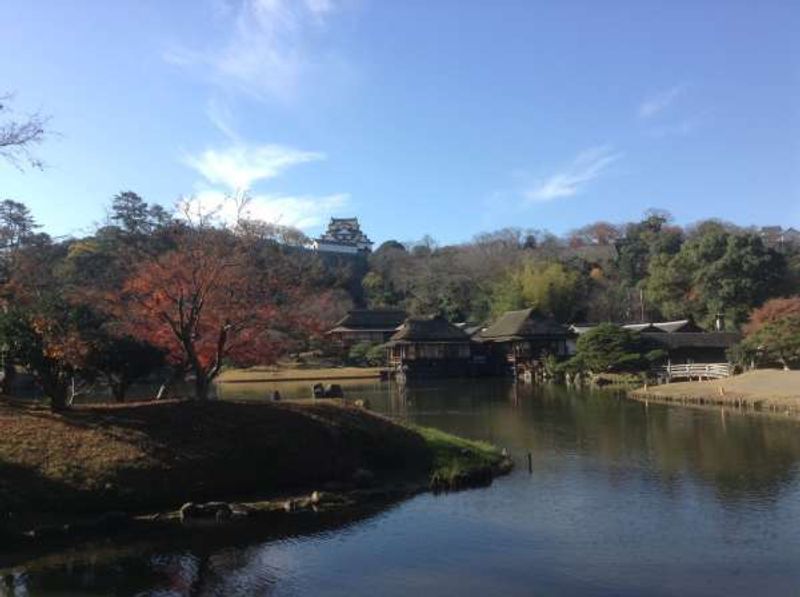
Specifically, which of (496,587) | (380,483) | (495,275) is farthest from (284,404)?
(495,275)

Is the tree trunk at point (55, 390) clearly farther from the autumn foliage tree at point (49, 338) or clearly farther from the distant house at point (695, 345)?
A: the distant house at point (695, 345)

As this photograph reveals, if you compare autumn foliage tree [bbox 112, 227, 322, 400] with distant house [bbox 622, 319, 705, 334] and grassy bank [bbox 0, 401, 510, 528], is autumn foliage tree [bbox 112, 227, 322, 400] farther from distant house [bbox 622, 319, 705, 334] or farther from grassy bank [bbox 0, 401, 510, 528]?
distant house [bbox 622, 319, 705, 334]

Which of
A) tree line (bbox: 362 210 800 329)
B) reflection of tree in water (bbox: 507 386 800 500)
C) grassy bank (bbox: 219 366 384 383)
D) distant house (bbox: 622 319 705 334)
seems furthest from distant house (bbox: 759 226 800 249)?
reflection of tree in water (bbox: 507 386 800 500)

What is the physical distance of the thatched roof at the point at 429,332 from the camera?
2207 inches

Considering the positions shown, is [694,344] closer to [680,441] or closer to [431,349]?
[431,349]

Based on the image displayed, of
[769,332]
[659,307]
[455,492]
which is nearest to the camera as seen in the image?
[455,492]

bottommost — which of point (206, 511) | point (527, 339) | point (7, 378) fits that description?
point (206, 511)

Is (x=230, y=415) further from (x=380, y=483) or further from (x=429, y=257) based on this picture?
(x=429, y=257)

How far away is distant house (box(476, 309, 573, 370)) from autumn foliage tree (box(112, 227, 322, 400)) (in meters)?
36.9

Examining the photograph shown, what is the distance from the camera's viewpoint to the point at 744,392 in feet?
103

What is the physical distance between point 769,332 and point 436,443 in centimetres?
2670

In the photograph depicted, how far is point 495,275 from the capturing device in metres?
81.2

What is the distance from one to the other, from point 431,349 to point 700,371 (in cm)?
2181

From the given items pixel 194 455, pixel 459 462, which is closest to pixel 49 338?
pixel 194 455
